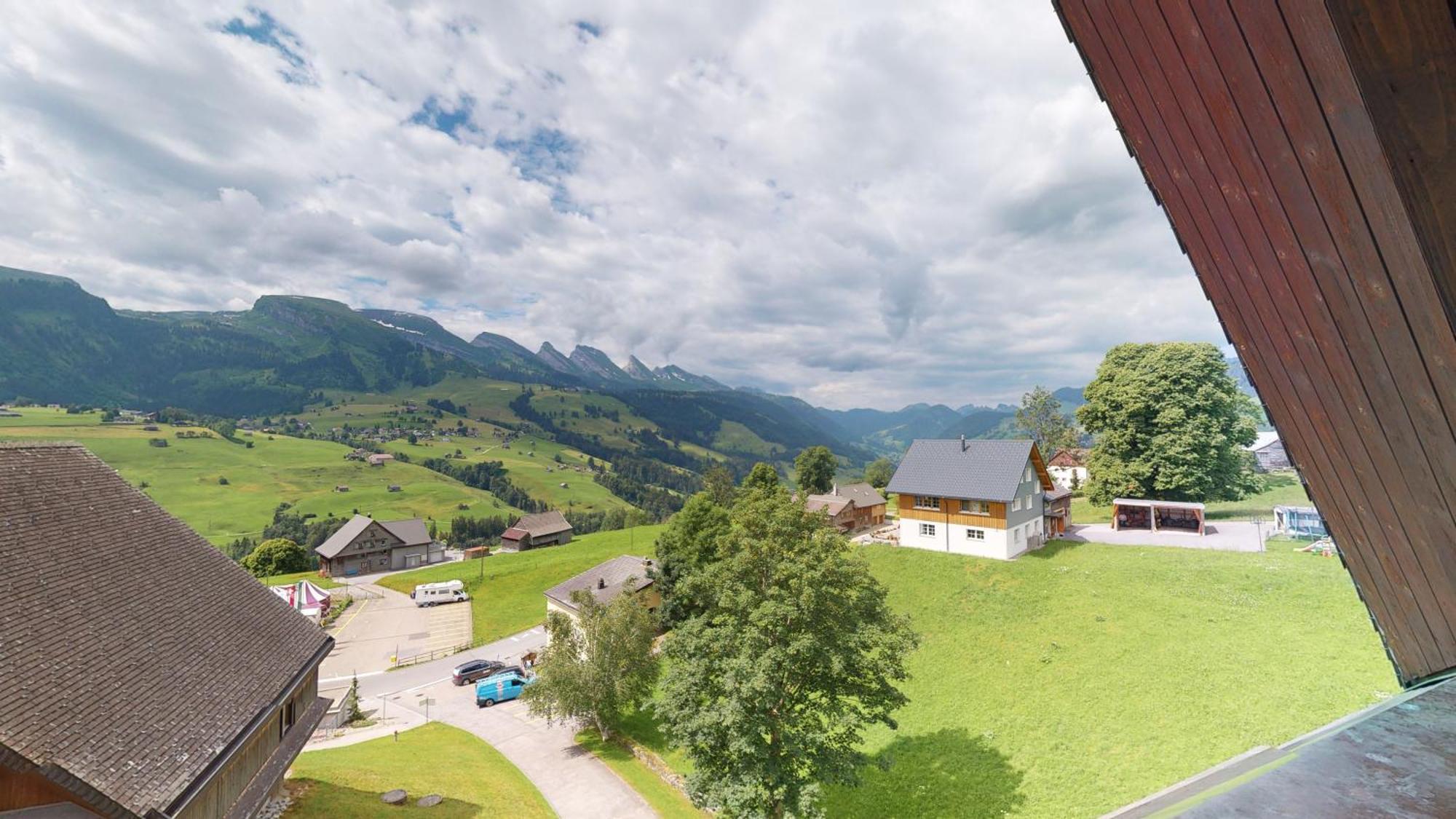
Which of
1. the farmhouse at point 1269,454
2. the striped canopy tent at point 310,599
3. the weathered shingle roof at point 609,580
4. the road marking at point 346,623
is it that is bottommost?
the road marking at point 346,623

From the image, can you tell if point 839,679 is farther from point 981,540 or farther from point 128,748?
point 981,540

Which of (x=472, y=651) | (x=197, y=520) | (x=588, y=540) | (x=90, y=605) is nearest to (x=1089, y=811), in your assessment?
(x=90, y=605)

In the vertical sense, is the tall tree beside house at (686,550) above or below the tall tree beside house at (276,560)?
above

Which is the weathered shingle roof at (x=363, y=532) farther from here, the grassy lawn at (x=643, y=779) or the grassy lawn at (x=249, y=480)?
the grassy lawn at (x=643, y=779)

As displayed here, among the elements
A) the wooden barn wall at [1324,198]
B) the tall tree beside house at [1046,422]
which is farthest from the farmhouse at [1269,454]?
the wooden barn wall at [1324,198]

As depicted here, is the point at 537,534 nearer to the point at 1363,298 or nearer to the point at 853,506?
the point at 853,506

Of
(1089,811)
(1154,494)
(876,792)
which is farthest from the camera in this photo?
(1154,494)

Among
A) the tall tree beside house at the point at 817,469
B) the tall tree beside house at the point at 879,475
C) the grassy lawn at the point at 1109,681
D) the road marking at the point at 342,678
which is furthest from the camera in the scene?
the tall tree beside house at the point at 879,475
